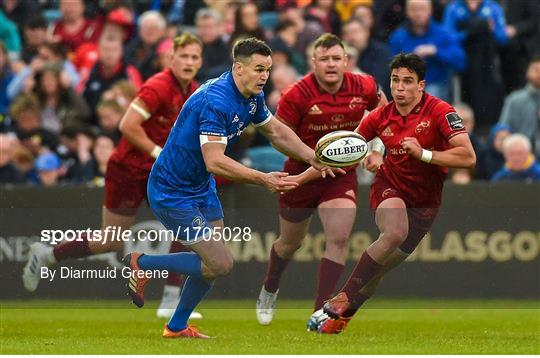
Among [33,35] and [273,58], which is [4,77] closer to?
[33,35]

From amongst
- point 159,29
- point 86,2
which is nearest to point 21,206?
point 159,29

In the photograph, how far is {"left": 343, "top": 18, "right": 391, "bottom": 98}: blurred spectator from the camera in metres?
18.1

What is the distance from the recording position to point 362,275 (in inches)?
482

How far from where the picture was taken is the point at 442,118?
12.0 m

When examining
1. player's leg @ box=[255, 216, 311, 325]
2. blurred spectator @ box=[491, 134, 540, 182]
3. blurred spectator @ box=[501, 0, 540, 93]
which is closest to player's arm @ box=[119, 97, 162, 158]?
player's leg @ box=[255, 216, 311, 325]

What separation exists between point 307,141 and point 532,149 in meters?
5.30

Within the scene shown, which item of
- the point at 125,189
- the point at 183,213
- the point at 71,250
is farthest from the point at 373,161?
the point at 71,250

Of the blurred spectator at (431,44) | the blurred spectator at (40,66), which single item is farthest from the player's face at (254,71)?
the blurred spectator at (40,66)

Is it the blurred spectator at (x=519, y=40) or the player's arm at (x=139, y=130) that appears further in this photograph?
the blurred spectator at (x=519, y=40)

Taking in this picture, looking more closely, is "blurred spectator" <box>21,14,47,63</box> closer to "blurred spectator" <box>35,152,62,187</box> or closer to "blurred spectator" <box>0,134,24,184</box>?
"blurred spectator" <box>0,134,24,184</box>

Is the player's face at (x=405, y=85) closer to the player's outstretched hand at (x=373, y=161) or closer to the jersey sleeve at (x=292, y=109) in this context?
the player's outstretched hand at (x=373, y=161)

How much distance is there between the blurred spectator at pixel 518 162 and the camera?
16578 mm

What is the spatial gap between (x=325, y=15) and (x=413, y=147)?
24.9 ft

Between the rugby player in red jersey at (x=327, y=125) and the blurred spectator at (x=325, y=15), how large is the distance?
18.2 feet
